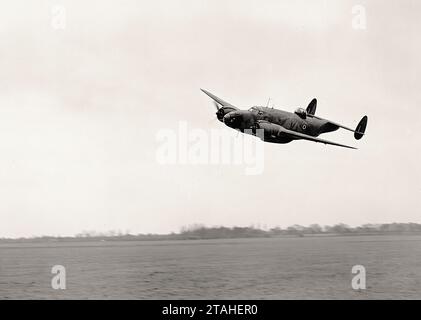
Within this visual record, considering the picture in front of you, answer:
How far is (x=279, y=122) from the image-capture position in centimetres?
4697

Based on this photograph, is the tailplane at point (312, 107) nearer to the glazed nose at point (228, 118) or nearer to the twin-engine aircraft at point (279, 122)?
the twin-engine aircraft at point (279, 122)

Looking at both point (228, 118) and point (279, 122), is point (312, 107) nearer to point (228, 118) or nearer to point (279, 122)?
point (279, 122)

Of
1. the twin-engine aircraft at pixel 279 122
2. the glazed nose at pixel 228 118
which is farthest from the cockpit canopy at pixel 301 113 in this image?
the glazed nose at pixel 228 118

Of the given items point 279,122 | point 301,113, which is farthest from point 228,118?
point 301,113

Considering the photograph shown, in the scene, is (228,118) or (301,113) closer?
(228,118)

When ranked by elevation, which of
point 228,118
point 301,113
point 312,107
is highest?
point 312,107

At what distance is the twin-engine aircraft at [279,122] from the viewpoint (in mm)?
44656

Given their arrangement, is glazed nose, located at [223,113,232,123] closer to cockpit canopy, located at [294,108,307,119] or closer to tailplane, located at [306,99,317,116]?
cockpit canopy, located at [294,108,307,119]

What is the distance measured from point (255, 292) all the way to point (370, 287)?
17.8 m

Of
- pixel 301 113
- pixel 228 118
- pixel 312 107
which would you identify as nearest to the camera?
pixel 228 118

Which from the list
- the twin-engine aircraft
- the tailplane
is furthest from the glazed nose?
the tailplane
